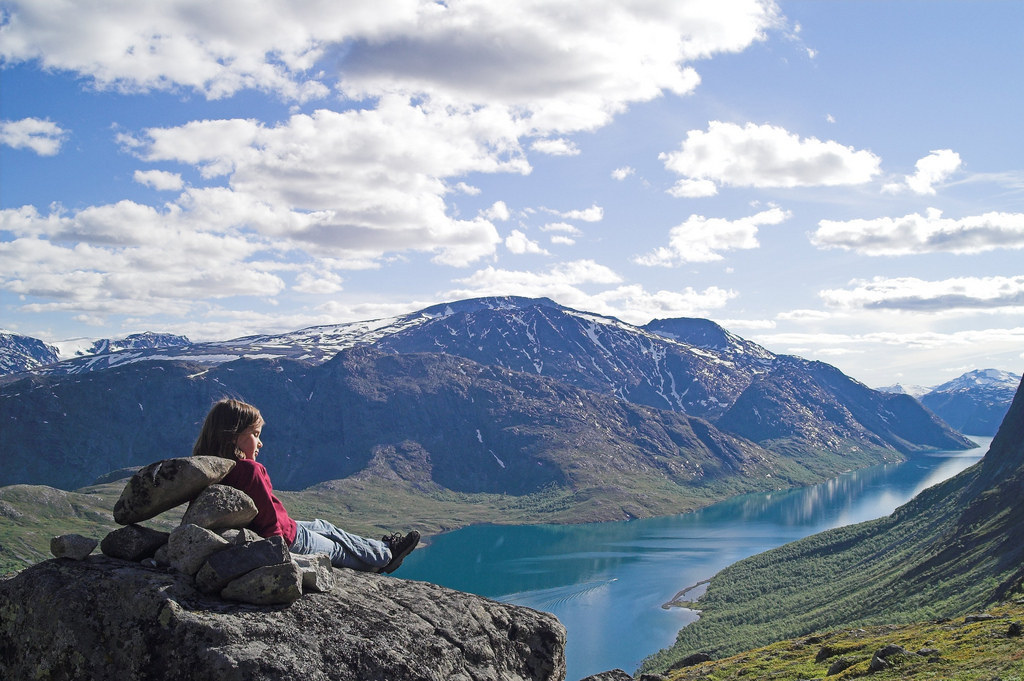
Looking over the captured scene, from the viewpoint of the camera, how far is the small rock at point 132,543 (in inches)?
442

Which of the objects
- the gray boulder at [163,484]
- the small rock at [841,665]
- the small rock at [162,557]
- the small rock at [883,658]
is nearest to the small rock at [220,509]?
the gray boulder at [163,484]

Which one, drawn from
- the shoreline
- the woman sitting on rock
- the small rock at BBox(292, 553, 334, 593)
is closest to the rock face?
the small rock at BBox(292, 553, 334, 593)

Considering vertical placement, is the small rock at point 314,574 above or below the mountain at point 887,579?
above

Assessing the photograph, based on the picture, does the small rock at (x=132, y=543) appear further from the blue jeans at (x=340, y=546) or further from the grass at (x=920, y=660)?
the grass at (x=920, y=660)

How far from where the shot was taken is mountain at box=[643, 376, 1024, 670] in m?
117

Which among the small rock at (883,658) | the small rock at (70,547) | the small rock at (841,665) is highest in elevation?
the small rock at (70,547)

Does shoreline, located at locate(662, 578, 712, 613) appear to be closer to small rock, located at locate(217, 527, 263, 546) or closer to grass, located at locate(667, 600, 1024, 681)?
grass, located at locate(667, 600, 1024, 681)

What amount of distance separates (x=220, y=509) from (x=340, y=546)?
8.19 ft

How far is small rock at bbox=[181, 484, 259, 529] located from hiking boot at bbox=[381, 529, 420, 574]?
315 cm

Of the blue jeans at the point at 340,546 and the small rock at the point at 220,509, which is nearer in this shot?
the small rock at the point at 220,509

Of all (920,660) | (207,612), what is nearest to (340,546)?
(207,612)

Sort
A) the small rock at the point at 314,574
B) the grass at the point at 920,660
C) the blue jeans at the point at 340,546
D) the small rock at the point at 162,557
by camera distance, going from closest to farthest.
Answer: the small rock at the point at 162,557 → the small rock at the point at 314,574 → the blue jeans at the point at 340,546 → the grass at the point at 920,660

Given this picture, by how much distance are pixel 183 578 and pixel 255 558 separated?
1.08 m

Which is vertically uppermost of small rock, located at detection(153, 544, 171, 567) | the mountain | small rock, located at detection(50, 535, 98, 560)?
small rock, located at detection(50, 535, 98, 560)
